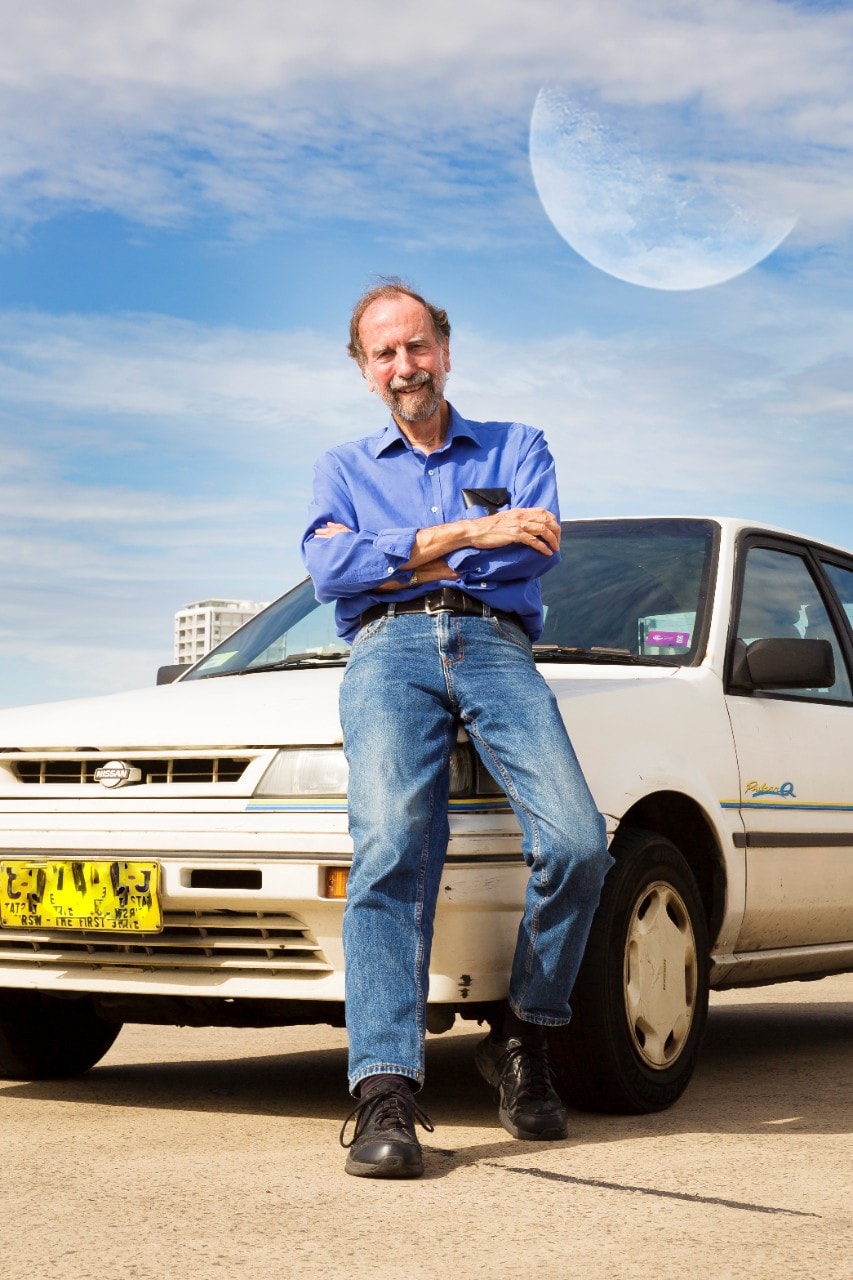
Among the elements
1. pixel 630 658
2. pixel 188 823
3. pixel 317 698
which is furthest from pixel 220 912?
pixel 630 658

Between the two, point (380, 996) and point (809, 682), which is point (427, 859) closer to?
point (380, 996)

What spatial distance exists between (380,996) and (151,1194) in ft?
2.27

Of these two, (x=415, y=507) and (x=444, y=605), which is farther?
(x=415, y=507)

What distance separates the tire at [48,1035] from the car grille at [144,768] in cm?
71

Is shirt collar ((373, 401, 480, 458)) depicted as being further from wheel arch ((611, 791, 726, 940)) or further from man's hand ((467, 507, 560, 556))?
wheel arch ((611, 791, 726, 940))

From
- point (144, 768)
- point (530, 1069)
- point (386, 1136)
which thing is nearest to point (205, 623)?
point (144, 768)

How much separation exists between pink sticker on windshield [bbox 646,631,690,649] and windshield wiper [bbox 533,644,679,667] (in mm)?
89

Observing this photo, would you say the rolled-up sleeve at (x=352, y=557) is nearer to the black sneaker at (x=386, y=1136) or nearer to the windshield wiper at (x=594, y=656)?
the windshield wiper at (x=594, y=656)

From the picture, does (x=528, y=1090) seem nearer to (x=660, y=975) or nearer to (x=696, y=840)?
(x=660, y=975)

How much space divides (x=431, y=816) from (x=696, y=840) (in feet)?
4.20

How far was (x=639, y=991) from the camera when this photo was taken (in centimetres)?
451

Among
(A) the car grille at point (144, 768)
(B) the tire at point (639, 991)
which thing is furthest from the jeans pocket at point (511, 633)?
(A) the car grille at point (144, 768)

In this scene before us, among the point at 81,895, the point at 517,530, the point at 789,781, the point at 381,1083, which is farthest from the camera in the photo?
the point at 789,781

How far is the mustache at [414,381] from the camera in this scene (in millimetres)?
4605
